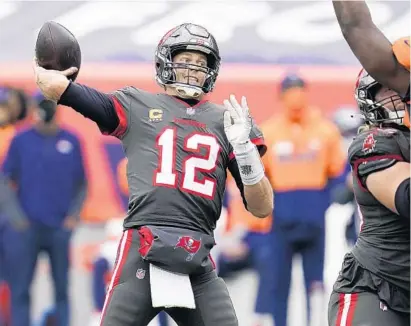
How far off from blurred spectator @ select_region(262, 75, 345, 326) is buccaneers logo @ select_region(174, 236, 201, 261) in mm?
2991

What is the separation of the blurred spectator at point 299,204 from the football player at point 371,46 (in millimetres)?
3646

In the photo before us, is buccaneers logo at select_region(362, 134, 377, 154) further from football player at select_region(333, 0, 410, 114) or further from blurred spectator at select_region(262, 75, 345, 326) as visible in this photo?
blurred spectator at select_region(262, 75, 345, 326)

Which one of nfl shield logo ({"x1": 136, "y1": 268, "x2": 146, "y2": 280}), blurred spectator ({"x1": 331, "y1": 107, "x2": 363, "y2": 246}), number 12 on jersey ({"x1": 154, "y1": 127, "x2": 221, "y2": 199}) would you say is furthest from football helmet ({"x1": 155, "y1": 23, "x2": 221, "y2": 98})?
blurred spectator ({"x1": 331, "y1": 107, "x2": 363, "y2": 246})

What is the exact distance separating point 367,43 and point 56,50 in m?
1.35

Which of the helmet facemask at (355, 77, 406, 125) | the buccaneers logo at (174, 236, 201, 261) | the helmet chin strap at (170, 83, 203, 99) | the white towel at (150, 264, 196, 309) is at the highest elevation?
the helmet chin strap at (170, 83, 203, 99)

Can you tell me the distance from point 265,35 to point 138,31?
3.52ft

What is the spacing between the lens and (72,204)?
Answer: 23.8 ft

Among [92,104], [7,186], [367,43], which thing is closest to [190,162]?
[92,104]

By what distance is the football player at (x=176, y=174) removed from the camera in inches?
167

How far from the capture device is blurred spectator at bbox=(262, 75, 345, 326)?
723 centimetres

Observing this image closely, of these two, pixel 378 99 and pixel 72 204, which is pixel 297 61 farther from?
pixel 378 99

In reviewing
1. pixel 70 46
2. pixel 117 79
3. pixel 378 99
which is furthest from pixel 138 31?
pixel 378 99

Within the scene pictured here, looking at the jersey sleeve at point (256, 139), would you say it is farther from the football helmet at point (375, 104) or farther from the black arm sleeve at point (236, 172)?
the football helmet at point (375, 104)

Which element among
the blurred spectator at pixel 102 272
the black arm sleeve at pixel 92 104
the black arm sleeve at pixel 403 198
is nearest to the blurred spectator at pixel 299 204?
the blurred spectator at pixel 102 272
